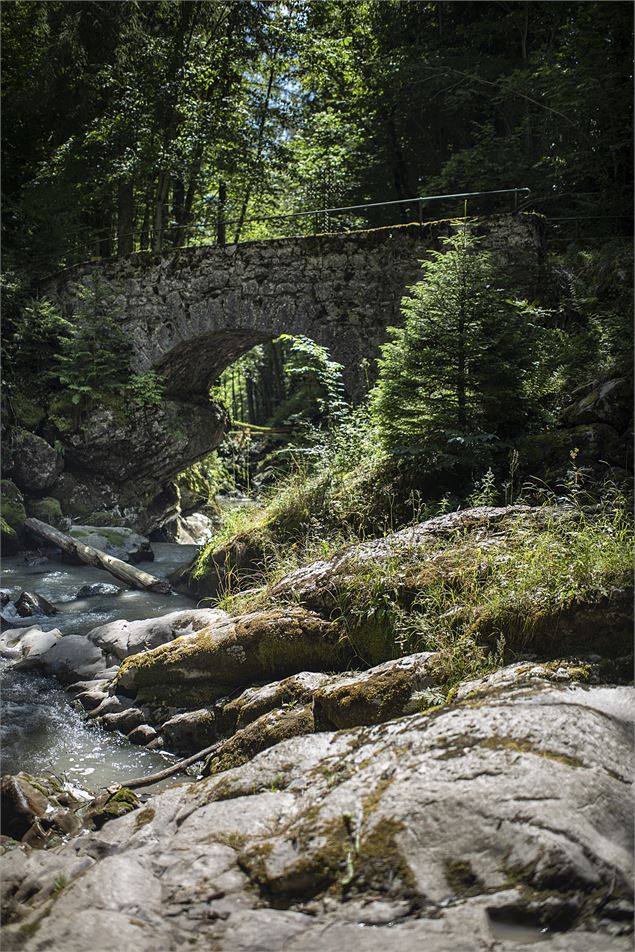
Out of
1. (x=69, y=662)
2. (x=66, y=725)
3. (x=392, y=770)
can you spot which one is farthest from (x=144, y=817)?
(x=69, y=662)

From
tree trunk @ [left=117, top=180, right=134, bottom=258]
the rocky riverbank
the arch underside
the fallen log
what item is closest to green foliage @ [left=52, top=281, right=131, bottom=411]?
the arch underside

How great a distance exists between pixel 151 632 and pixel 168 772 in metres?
2.24

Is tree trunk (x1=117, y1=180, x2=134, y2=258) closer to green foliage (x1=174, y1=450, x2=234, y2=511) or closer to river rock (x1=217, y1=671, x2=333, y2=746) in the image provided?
green foliage (x1=174, y1=450, x2=234, y2=511)

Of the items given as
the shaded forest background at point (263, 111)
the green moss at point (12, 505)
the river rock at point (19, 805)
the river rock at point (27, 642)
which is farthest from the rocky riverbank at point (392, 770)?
the shaded forest background at point (263, 111)

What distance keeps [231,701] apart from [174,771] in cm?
64

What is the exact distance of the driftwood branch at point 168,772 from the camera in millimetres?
4211

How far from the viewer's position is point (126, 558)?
1202 centimetres

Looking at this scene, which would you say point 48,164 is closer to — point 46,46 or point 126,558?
point 46,46

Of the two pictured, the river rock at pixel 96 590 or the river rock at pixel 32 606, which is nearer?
the river rock at pixel 32 606

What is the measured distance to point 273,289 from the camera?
1254cm

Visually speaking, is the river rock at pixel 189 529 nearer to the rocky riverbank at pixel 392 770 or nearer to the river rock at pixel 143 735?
the river rock at pixel 143 735

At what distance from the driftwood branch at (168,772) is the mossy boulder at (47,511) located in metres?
9.18

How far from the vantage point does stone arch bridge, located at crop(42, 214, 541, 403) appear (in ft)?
37.5

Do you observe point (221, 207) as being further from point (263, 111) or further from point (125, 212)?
point (263, 111)
